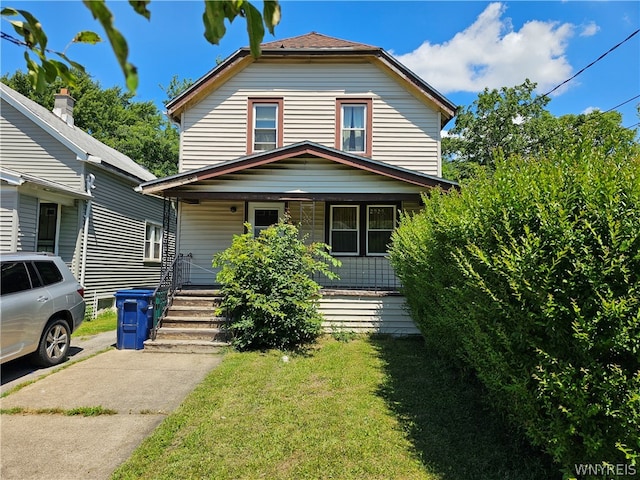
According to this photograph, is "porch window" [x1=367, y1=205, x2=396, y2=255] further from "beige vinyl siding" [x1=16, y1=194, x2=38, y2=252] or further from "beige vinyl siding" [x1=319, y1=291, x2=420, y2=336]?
"beige vinyl siding" [x1=16, y1=194, x2=38, y2=252]

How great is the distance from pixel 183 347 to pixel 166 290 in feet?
5.91

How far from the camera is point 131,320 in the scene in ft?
25.8

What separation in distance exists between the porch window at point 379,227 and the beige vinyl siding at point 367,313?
231 cm

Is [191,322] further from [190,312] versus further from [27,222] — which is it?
[27,222]

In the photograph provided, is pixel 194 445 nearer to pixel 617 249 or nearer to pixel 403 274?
pixel 617 249

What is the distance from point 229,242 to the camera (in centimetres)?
1174

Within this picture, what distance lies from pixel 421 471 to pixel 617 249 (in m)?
2.36

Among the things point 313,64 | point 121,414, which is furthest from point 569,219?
point 313,64

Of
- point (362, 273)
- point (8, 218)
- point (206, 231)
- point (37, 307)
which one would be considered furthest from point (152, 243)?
point (37, 307)

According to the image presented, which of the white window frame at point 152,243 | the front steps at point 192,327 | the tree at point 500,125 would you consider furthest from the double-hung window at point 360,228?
the tree at point 500,125

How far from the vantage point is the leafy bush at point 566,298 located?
228 cm

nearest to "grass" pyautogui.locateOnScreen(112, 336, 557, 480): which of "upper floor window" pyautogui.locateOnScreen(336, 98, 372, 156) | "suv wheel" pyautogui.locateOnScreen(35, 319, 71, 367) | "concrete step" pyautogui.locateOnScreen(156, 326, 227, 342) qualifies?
"concrete step" pyautogui.locateOnScreen(156, 326, 227, 342)

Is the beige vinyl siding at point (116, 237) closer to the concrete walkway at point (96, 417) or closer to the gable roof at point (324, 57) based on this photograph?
the gable roof at point (324, 57)

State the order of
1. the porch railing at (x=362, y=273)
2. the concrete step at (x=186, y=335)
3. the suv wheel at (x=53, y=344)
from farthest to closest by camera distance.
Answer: the porch railing at (x=362, y=273)
the concrete step at (x=186, y=335)
the suv wheel at (x=53, y=344)
